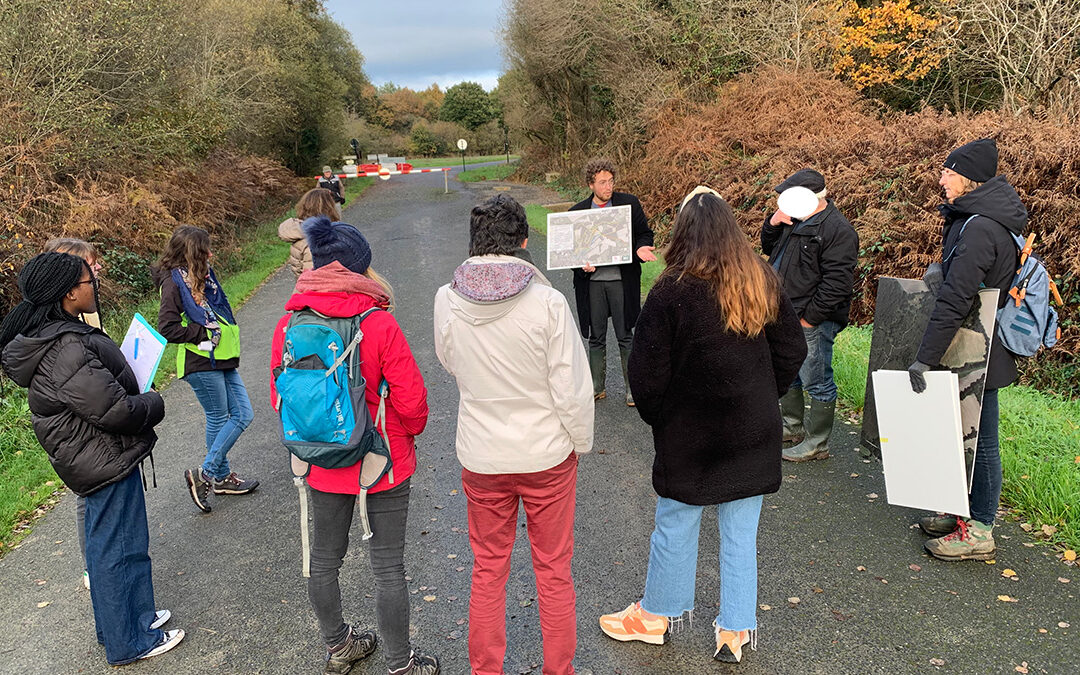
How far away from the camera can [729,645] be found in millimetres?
3100

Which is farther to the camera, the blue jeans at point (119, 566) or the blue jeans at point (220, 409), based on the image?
the blue jeans at point (220, 409)

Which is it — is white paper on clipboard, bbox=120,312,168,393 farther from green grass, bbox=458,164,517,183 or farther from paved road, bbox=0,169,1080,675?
green grass, bbox=458,164,517,183

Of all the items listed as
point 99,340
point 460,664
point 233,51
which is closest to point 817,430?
point 460,664

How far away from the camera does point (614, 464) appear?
205 inches

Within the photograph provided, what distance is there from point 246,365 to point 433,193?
21722mm

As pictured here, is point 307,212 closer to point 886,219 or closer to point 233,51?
point 886,219

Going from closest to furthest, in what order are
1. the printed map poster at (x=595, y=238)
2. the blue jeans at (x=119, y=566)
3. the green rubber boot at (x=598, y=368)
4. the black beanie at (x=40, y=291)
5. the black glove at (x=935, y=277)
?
the black beanie at (x=40, y=291), the blue jeans at (x=119, y=566), the black glove at (x=935, y=277), the printed map poster at (x=595, y=238), the green rubber boot at (x=598, y=368)

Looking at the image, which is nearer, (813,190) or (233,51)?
(813,190)

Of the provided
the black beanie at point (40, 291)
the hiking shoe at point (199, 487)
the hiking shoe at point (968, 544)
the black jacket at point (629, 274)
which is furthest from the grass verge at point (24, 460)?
the hiking shoe at point (968, 544)

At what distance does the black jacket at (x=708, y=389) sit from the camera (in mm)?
2803

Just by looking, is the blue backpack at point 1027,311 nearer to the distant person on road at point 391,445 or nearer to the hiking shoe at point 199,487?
the distant person on road at point 391,445

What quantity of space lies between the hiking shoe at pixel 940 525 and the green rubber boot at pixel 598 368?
2.91 metres

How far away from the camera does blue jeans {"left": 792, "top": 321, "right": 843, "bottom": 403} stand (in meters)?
4.91

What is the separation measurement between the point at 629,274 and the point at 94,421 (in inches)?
165
